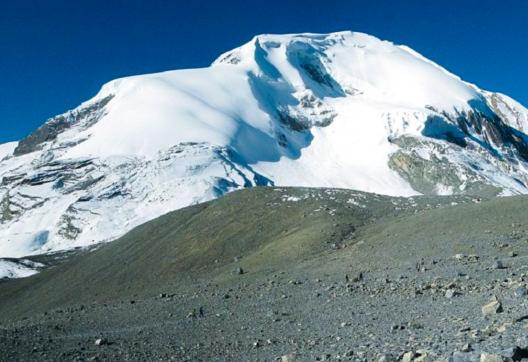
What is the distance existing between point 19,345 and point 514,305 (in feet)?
51.8

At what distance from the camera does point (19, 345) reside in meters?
20.3

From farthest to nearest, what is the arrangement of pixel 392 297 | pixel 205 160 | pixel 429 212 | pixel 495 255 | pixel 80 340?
pixel 205 160 → pixel 429 212 → pixel 495 255 → pixel 392 297 → pixel 80 340

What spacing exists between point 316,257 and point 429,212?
11.8 metres

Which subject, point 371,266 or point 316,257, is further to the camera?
point 316,257

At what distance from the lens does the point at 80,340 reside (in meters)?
21.8

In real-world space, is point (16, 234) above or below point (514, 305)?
above

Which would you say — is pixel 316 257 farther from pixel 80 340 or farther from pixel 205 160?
pixel 205 160

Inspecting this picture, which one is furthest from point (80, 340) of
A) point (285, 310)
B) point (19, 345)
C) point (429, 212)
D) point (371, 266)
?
point (429, 212)

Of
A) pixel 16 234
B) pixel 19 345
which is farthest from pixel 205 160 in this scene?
pixel 19 345

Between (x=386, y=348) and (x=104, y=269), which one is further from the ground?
(x=104, y=269)

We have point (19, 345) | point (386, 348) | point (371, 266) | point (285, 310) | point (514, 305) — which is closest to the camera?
point (386, 348)

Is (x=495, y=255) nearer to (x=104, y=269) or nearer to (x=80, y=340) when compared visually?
(x=80, y=340)

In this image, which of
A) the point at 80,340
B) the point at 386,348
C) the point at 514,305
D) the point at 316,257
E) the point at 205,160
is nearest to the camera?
the point at 386,348

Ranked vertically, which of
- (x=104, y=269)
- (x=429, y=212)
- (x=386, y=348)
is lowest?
(x=386, y=348)
